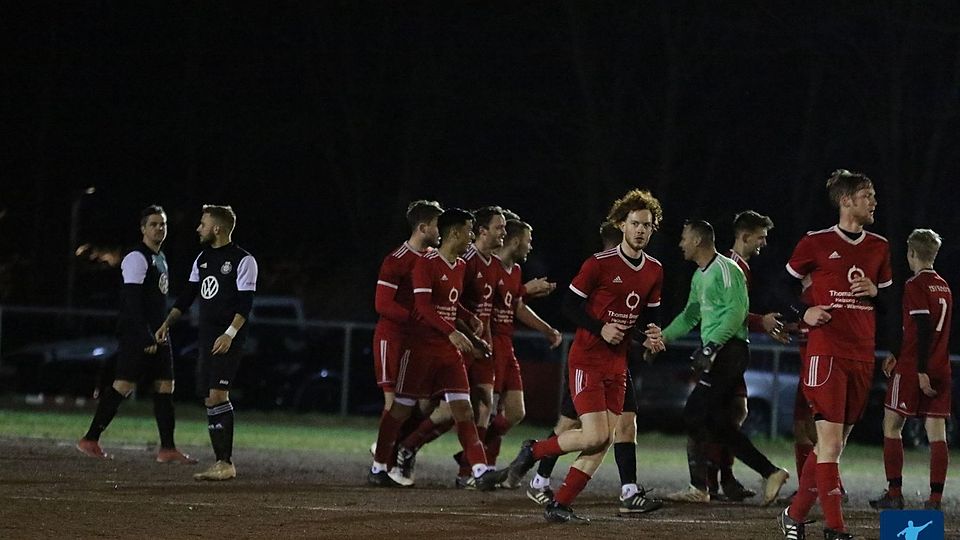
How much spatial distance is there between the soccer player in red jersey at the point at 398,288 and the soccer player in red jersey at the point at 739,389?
99.8 inches

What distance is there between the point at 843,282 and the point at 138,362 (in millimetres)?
7344

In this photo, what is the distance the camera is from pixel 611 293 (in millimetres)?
10469

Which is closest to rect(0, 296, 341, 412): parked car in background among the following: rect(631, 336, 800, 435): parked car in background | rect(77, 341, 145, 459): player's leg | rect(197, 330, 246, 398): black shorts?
rect(631, 336, 800, 435): parked car in background

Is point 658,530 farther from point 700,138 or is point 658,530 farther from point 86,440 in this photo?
point 700,138

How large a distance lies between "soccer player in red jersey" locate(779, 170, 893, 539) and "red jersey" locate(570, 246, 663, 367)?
A: 4.48 feet

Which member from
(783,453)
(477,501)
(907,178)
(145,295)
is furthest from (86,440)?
(907,178)

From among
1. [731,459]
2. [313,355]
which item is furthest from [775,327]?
[313,355]

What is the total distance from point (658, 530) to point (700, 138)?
26872 mm

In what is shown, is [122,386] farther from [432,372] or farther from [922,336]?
[922,336]

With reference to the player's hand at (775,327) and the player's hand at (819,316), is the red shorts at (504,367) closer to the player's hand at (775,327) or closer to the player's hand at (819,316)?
the player's hand at (775,327)

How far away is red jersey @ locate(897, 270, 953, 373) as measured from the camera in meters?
11.7

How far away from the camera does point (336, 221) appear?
43281 mm

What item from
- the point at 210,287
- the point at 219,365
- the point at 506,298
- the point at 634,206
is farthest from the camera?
the point at 506,298

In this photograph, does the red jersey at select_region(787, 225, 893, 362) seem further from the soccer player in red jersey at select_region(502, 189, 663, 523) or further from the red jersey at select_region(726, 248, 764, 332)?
the red jersey at select_region(726, 248, 764, 332)
